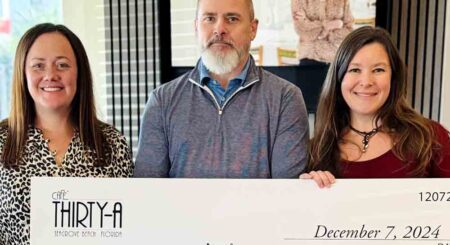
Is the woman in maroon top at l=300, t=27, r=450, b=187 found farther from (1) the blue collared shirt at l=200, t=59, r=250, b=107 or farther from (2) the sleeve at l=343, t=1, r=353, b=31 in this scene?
(2) the sleeve at l=343, t=1, r=353, b=31

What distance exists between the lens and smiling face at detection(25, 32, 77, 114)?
129 centimetres

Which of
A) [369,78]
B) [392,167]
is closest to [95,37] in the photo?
[369,78]

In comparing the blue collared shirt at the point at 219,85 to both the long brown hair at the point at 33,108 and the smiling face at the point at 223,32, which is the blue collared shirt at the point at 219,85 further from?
the long brown hair at the point at 33,108

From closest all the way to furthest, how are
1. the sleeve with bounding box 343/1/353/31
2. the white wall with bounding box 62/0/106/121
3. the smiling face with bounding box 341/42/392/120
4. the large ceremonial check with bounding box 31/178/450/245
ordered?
the large ceremonial check with bounding box 31/178/450/245
the smiling face with bounding box 341/42/392/120
the sleeve with bounding box 343/1/353/31
the white wall with bounding box 62/0/106/121

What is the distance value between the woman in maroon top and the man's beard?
0.30 m

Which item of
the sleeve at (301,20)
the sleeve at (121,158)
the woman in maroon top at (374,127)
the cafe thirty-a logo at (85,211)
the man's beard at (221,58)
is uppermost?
the sleeve at (301,20)

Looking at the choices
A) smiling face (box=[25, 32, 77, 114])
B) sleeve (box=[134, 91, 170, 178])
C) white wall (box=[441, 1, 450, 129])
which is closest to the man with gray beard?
sleeve (box=[134, 91, 170, 178])

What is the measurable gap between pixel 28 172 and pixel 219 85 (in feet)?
2.05

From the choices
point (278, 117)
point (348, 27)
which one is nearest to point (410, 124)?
point (278, 117)

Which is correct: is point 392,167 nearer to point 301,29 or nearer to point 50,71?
point 50,71

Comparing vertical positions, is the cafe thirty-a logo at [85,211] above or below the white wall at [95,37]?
below

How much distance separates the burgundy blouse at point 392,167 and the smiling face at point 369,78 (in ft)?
0.50

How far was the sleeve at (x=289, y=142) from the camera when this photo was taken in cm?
132

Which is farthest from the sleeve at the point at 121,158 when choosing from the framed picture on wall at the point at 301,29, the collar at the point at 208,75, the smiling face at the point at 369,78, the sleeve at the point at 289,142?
the framed picture on wall at the point at 301,29
